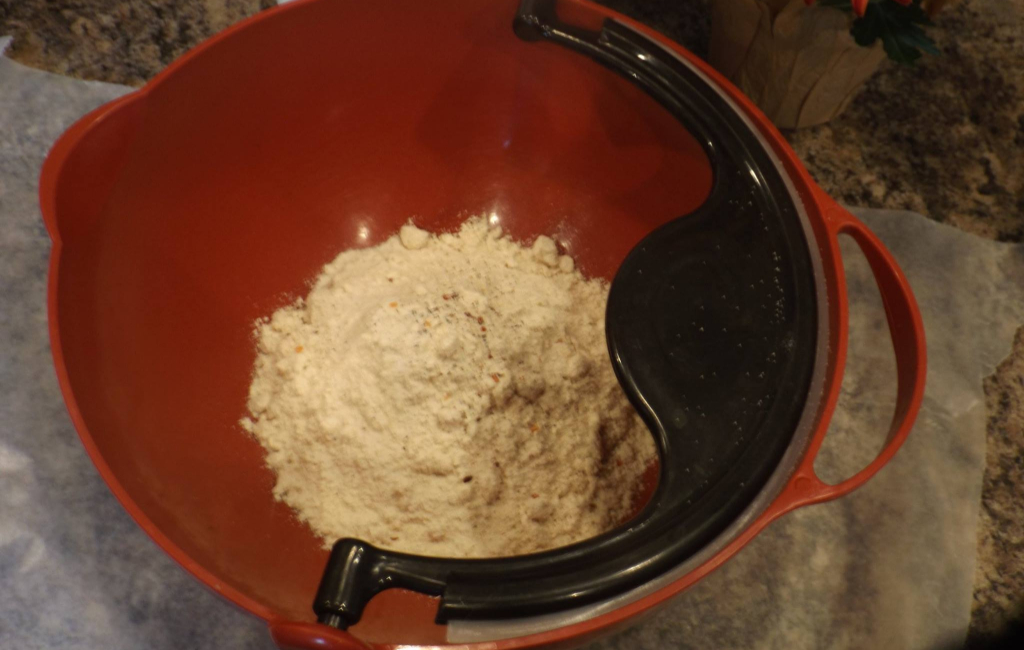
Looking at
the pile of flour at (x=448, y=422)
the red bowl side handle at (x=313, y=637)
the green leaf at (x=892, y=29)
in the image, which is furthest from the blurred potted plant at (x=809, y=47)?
the red bowl side handle at (x=313, y=637)

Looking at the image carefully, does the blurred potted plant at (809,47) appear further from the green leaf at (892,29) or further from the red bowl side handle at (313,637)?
the red bowl side handle at (313,637)

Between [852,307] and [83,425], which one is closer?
[83,425]

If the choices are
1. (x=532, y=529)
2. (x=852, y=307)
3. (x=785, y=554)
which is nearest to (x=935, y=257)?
(x=852, y=307)

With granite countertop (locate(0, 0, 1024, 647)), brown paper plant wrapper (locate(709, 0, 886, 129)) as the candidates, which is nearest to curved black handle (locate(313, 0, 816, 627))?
brown paper plant wrapper (locate(709, 0, 886, 129))

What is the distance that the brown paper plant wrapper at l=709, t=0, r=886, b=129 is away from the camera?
2.15ft

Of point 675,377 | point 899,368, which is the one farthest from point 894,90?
point 675,377

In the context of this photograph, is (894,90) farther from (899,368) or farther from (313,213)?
(313,213)

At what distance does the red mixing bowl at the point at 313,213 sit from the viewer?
52 cm

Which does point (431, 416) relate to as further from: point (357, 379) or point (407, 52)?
point (407, 52)

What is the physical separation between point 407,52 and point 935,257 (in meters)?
0.60

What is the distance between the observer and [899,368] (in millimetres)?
589

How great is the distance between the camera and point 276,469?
2.14 ft

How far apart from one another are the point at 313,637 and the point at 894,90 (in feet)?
2.78

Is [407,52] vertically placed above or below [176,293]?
above
